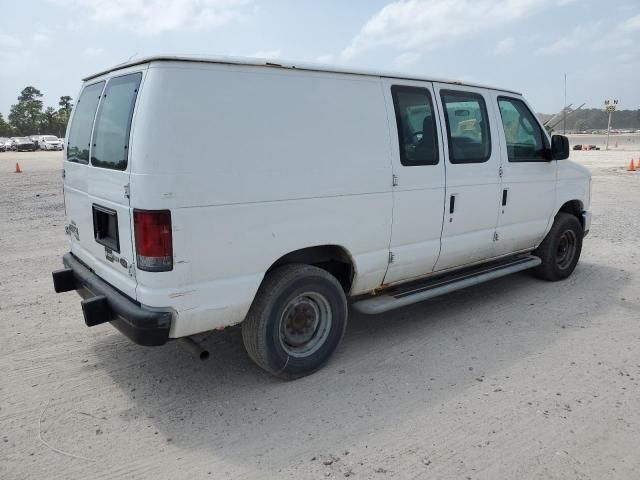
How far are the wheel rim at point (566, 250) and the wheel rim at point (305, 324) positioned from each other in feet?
11.8

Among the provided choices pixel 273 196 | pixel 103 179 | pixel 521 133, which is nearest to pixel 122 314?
pixel 103 179

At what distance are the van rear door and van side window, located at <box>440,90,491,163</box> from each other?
2.69 meters

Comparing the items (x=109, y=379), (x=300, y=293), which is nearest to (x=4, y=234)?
(x=109, y=379)

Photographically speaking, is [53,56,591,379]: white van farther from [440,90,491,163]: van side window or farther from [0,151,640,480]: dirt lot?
[0,151,640,480]: dirt lot

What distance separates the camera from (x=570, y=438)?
302 cm

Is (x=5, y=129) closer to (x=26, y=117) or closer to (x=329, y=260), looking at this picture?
A: (x=26, y=117)

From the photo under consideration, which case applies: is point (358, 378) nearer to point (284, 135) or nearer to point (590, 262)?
point (284, 135)

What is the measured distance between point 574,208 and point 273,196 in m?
4.52

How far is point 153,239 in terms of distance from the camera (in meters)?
3.00

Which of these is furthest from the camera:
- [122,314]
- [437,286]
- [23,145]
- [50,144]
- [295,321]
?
[50,144]

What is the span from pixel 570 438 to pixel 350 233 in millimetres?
1964

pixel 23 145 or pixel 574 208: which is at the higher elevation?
pixel 23 145

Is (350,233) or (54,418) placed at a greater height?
(350,233)

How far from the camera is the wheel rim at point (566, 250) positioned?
6.12 m
